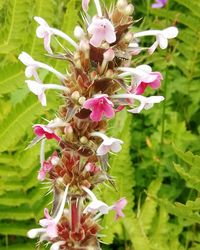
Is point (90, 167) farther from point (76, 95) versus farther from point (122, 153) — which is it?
point (122, 153)

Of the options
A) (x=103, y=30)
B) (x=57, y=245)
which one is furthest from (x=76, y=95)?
(x=57, y=245)

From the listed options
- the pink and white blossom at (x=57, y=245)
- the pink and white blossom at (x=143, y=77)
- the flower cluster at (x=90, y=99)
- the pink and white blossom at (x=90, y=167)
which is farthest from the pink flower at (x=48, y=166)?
the pink and white blossom at (x=143, y=77)

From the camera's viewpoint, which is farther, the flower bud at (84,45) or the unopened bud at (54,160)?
the unopened bud at (54,160)

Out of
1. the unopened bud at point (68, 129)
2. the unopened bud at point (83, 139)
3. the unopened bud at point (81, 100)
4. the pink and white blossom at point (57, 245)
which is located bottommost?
the pink and white blossom at point (57, 245)

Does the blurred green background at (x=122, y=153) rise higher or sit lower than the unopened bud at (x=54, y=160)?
higher

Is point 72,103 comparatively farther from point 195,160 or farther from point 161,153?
point 161,153

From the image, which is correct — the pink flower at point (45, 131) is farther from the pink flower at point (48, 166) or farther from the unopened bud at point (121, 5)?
the unopened bud at point (121, 5)

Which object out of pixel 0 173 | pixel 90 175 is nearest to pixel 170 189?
pixel 0 173
